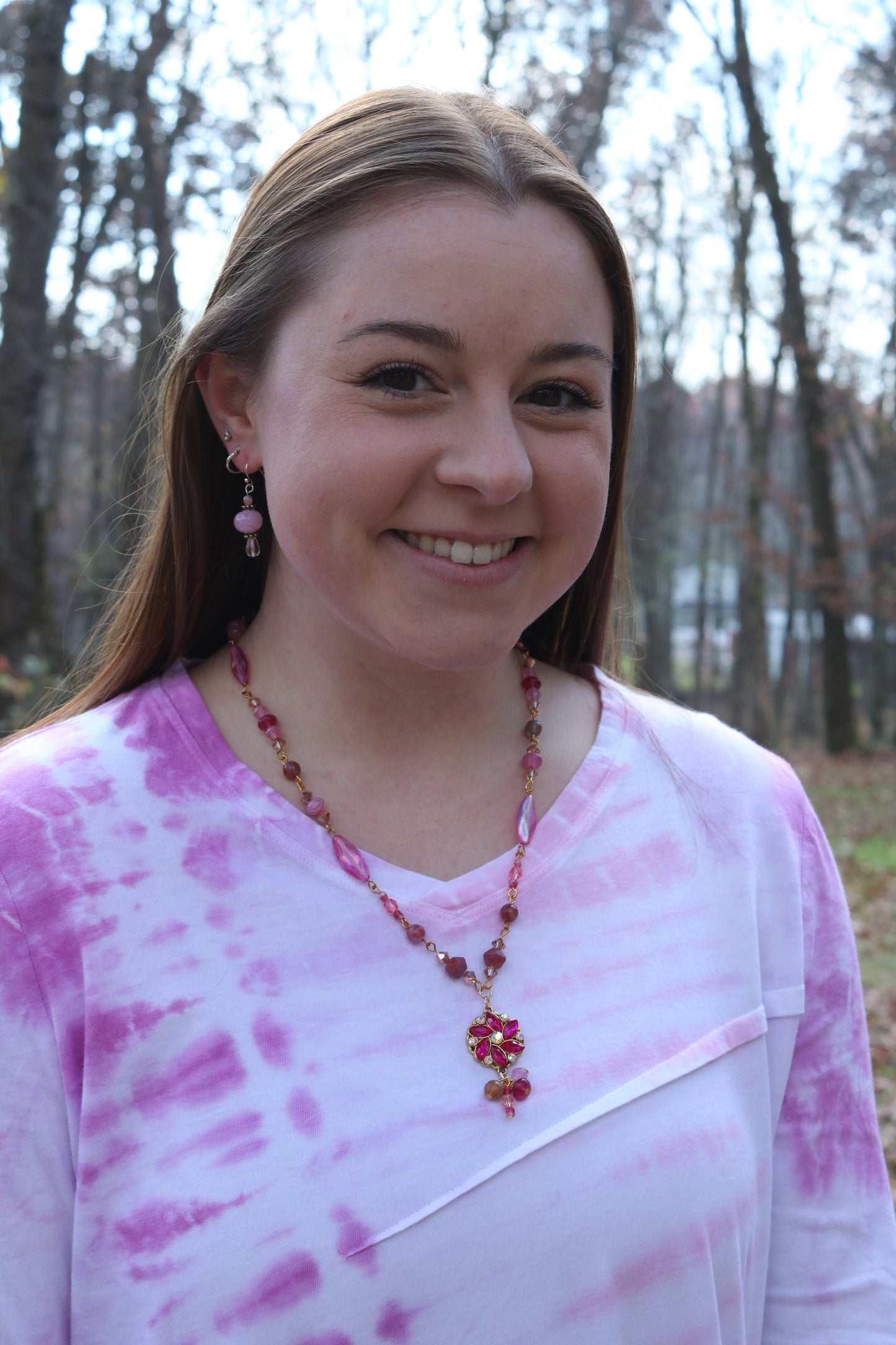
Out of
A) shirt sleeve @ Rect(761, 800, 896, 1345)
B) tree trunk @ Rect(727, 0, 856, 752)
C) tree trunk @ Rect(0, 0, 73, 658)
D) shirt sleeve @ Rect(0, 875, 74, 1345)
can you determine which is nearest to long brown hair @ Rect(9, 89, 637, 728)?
shirt sleeve @ Rect(0, 875, 74, 1345)

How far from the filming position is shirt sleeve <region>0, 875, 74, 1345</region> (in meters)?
1.35

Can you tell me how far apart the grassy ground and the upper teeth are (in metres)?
4.25

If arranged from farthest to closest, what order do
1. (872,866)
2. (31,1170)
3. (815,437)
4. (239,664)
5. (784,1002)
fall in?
(815,437), (872,866), (239,664), (784,1002), (31,1170)

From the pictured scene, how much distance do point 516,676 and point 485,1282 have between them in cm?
95

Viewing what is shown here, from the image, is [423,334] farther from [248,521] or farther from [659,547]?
[659,547]

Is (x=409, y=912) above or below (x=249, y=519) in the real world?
below

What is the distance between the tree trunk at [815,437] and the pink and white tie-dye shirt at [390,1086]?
50.1ft

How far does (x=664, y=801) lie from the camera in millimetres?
1796

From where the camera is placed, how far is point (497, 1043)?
57.3 inches

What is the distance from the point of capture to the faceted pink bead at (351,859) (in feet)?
5.12

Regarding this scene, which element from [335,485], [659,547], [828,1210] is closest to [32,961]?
[335,485]

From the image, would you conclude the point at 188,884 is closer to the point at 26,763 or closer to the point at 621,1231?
the point at 26,763

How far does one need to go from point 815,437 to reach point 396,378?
1593 cm

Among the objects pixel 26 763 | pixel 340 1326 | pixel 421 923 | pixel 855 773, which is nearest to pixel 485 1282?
pixel 340 1326
